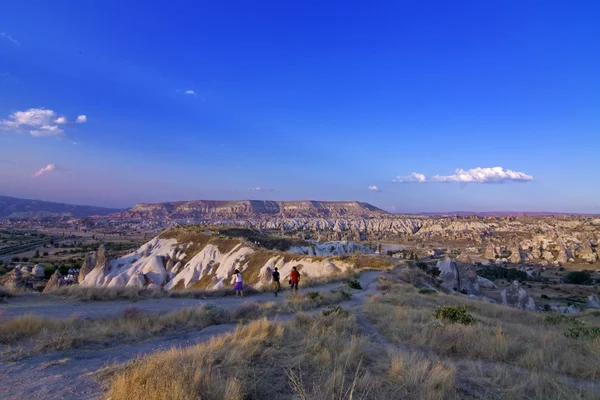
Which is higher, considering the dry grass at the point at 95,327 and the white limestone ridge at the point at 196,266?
the dry grass at the point at 95,327

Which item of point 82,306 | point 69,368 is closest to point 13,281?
point 82,306

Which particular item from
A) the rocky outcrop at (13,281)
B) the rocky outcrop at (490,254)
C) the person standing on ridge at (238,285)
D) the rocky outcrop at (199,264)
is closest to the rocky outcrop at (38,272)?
the rocky outcrop at (13,281)

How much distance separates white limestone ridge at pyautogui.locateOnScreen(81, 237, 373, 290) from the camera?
102ft

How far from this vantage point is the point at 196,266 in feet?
128

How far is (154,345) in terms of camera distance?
7.29 metres

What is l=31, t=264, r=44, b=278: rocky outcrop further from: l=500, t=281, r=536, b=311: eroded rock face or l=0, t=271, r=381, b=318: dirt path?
l=500, t=281, r=536, b=311: eroded rock face

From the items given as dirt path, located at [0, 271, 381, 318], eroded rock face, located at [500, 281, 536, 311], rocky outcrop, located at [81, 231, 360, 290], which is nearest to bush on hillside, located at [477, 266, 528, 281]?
eroded rock face, located at [500, 281, 536, 311]

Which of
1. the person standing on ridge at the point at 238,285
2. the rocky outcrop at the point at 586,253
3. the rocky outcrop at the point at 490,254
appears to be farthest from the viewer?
the rocky outcrop at the point at 490,254

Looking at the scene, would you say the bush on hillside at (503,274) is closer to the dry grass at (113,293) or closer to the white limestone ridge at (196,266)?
the white limestone ridge at (196,266)

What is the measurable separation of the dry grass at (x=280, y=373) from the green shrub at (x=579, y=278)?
206 feet

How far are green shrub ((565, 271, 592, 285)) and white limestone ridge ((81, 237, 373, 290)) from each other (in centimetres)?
3912

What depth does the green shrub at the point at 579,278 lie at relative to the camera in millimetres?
54306

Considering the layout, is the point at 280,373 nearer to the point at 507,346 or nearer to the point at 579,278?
the point at 507,346

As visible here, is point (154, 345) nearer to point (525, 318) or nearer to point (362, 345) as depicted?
point (362, 345)
